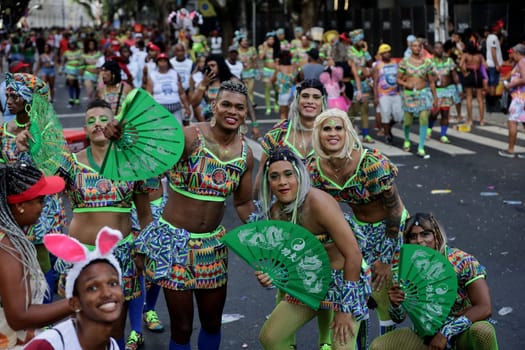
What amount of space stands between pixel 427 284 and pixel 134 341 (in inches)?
92.6

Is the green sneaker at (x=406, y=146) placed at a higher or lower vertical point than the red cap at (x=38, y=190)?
lower

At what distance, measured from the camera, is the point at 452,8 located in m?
25.9

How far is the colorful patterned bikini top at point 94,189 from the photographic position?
504cm

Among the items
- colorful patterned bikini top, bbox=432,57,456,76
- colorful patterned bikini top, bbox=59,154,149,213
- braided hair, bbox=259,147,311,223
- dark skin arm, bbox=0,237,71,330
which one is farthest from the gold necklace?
colorful patterned bikini top, bbox=432,57,456,76

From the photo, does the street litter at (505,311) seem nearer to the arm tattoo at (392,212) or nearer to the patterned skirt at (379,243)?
the patterned skirt at (379,243)

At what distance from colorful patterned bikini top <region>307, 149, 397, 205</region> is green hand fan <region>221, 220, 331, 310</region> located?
876 millimetres

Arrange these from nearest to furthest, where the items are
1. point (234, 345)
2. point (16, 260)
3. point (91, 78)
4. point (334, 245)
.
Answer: point (16, 260), point (334, 245), point (234, 345), point (91, 78)

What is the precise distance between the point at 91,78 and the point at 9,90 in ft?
46.3

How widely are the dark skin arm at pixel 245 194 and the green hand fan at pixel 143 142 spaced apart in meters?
0.59

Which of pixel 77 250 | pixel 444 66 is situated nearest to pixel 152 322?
pixel 77 250

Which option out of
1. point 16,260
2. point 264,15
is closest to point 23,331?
point 16,260

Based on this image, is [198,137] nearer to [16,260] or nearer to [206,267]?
[206,267]

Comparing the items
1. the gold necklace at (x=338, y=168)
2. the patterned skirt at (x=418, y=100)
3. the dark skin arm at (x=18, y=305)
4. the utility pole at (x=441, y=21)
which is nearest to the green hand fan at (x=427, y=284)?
the gold necklace at (x=338, y=168)

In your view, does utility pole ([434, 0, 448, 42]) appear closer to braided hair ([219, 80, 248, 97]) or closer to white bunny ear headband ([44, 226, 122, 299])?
braided hair ([219, 80, 248, 97])
